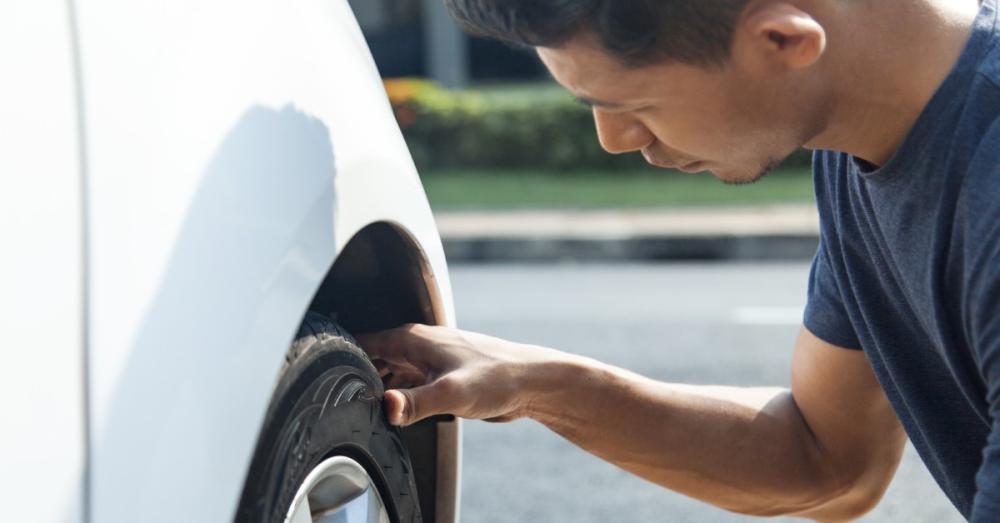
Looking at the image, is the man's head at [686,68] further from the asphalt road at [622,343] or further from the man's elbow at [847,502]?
the asphalt road at [622,343]

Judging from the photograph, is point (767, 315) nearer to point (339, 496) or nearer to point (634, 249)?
point (634, 249)

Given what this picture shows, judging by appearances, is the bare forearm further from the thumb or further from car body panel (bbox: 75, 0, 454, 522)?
car body panel (bbox: 75, 0, 454, 522)

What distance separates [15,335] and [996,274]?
33.5 inches

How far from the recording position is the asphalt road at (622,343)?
3807mm

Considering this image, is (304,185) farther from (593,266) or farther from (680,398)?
(593,266)

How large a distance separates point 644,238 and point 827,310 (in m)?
6.43

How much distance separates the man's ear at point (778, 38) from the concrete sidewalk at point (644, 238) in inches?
265

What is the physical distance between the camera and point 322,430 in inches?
55.8

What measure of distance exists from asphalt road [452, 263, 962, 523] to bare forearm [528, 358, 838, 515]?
162 cm

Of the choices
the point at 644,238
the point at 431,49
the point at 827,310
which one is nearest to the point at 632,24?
the point at 827,310

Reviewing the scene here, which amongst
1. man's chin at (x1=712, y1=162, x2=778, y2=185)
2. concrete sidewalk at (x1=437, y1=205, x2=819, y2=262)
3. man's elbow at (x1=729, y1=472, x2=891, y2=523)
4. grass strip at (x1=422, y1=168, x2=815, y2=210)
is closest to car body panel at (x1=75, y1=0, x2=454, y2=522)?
man's chin at (x1=712, y1=162, x2=778, y2=185)

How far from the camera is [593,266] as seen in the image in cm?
830

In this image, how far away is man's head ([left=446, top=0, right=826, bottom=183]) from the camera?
1.38 m

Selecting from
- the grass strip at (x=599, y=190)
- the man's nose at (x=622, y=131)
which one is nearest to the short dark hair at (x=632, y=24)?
the man's nose at (x=622, y=131)
